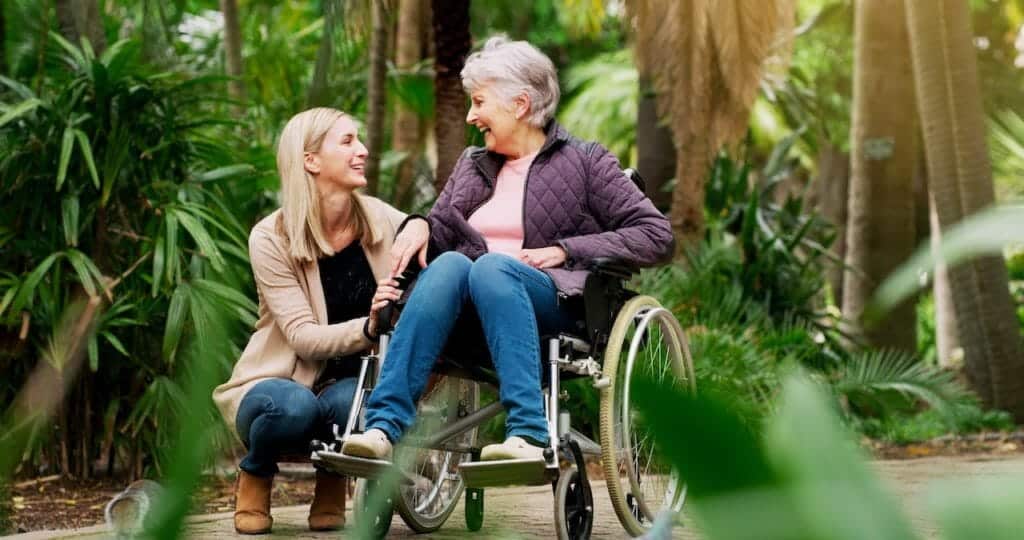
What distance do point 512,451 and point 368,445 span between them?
0.35m

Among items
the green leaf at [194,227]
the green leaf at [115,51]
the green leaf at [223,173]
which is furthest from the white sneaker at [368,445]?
the green leaf at [115,51]

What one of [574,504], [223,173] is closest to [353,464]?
[574,504]

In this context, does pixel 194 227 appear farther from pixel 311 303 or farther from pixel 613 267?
pixel 613 267

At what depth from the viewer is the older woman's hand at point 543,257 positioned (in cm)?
401

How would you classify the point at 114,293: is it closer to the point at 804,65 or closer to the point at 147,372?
the point at 147,372

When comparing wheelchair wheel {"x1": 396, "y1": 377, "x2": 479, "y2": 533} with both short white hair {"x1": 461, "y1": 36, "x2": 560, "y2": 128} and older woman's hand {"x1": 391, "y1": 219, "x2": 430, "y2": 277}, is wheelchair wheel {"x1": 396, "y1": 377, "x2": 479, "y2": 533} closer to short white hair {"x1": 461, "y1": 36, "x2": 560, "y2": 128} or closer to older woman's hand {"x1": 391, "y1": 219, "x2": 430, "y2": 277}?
older woman's hand {"x1": 391, "y1": 219, "x2": 430, "y2": 277}

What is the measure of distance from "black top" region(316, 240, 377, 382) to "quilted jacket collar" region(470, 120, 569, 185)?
1.47 ft

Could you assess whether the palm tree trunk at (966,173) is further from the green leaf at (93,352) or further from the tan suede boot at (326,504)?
the tan suede boot at (326,504)

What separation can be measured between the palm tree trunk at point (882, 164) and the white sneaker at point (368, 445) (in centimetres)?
791

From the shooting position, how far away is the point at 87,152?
18.7 ft

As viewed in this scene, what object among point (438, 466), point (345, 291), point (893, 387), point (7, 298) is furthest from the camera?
point (893, 387)

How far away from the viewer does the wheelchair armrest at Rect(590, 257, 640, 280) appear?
3.98m

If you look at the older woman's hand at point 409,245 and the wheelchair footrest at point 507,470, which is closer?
the wheelchair footrest at point 507,470

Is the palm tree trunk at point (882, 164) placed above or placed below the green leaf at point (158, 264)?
above
